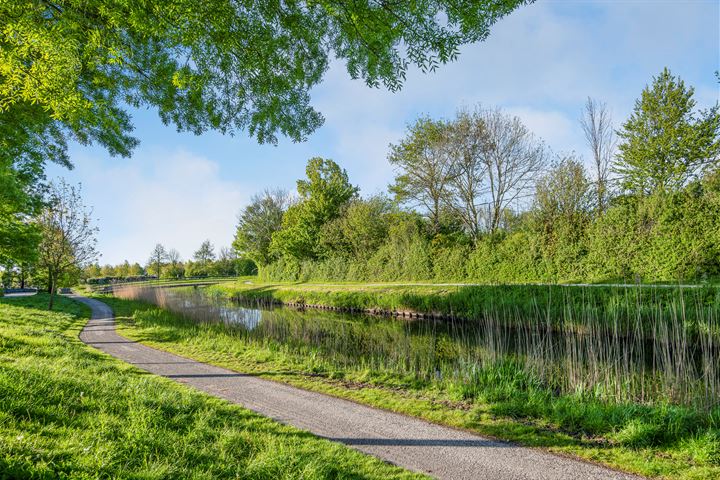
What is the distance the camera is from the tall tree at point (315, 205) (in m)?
35.2

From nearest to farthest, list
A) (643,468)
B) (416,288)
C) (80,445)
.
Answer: (80,445)
(643,468)
(416,288)

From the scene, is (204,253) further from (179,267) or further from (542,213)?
(542,213)

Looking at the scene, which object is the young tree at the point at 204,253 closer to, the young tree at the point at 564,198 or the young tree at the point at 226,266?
the young tree at the point at 226,266

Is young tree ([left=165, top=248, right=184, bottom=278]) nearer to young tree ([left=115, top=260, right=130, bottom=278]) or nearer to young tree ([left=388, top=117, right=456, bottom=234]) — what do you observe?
young tree ([left=115, top=260, right=130, bottom=278])

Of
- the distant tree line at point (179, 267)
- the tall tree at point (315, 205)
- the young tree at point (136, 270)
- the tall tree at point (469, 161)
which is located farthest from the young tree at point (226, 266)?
the tall tree at point (469, 161)

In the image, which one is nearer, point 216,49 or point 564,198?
point 216,49

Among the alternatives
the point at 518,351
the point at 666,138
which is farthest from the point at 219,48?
the point at 666,138

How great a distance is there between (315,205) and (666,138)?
26.9 m

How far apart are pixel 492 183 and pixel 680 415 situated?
20.2m

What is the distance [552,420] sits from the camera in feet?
17.9

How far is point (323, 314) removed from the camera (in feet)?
70.6

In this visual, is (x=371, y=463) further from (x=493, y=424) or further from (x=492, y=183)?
(x=492, y=183)

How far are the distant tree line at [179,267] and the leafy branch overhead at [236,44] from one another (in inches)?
2342

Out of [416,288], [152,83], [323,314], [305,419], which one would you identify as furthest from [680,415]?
[323,314]
